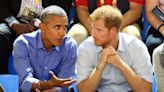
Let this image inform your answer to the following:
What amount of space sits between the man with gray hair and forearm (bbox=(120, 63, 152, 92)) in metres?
0.46

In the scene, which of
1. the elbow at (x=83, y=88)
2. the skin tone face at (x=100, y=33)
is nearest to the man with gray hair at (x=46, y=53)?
the elbow at (x=83, y=88)

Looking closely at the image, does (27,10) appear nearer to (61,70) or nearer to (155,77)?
(61,70)

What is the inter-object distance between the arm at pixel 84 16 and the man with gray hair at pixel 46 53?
754mm

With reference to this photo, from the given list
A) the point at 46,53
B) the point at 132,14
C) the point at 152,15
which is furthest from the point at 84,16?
the point at 46,53

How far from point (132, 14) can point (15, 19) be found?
3.85ft

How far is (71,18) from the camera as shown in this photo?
434cm

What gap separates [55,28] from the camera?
323 cm

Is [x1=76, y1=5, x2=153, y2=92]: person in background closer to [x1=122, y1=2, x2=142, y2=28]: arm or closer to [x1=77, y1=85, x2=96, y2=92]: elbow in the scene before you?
[x1=77, y1=85, x2=96, y2=92]: elbow

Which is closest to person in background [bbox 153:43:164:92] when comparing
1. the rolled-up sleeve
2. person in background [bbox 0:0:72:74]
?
the rolled-up sleeve

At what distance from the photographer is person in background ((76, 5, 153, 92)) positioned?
3.12m

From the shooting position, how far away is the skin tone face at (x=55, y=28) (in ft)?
10.6

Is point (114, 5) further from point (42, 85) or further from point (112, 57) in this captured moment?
point (42, 85)

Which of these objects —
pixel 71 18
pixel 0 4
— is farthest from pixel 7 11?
pixel 71 18

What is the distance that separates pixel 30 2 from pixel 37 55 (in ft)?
3.00
